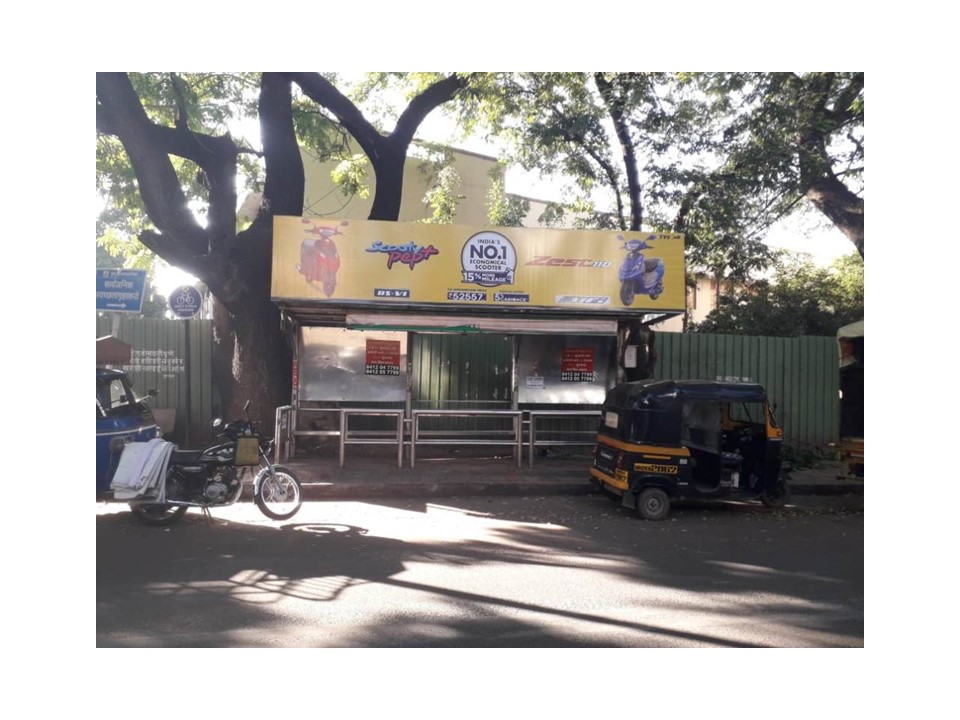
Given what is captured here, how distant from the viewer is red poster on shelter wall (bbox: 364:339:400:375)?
38.1 ft

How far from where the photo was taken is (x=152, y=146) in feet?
34.2

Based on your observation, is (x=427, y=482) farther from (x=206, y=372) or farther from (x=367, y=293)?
(x=206, y=372)

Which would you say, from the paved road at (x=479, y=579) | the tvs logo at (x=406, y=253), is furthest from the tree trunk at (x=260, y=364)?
the paved road at (x=479, y=579)

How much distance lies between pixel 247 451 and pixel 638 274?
608cm

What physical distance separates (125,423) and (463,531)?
4120mm

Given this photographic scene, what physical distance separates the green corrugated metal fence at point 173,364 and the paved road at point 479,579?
4.58 metres

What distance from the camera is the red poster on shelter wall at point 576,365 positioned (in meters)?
11.8

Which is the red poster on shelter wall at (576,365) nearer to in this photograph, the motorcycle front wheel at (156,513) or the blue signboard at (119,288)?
the motorcycle front wheel at (156,513)

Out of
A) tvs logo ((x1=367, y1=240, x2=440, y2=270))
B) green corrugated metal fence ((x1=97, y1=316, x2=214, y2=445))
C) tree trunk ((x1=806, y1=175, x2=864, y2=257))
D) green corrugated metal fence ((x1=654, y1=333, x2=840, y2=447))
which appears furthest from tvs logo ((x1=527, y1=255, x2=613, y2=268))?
green corrugated metal fence ((x1=97, y1=316, x2=214, y2=445))

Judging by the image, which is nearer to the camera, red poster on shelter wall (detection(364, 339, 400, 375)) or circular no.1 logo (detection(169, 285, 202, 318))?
circular no.1 logo (detection(169, 285, 202, 318))

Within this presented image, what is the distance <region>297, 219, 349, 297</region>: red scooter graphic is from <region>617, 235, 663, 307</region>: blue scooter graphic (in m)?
4.14

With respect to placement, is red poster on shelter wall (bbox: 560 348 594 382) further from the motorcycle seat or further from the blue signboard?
the blue signboard

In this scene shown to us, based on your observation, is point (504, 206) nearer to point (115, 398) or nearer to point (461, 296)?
point (461, 296)

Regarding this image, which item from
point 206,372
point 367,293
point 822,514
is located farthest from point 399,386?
point 822,514
